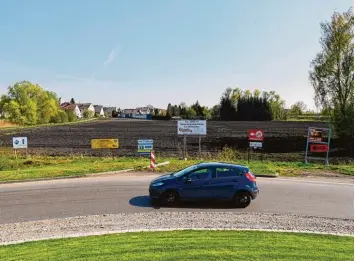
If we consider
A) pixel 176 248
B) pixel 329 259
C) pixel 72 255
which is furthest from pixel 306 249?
pixel 72 255

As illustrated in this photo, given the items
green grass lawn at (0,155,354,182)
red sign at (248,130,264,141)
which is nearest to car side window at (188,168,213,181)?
green grass lawn at (0,155,354,182)

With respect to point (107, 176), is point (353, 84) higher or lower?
higher

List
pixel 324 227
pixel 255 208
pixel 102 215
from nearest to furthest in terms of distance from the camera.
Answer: pixel 324 227 → pixel 102 215 → pixel 255 208

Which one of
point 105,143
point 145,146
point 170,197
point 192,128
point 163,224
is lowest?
point 163,224

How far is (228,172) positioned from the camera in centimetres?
1265

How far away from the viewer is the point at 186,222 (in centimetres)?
995

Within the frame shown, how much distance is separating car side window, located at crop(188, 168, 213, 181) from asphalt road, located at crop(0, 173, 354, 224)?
1.00m

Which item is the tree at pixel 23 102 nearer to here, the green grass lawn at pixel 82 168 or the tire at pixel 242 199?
the green grass lawn at pixel 82 168

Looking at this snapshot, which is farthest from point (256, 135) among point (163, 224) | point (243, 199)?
point (163, 224)

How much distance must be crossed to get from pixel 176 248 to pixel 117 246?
1343 mm

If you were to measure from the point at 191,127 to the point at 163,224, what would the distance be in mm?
14363

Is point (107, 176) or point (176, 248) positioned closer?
point (176, 248)

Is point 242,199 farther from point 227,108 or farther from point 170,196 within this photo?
point 227,108

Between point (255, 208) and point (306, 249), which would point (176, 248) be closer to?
point (306, 249)
